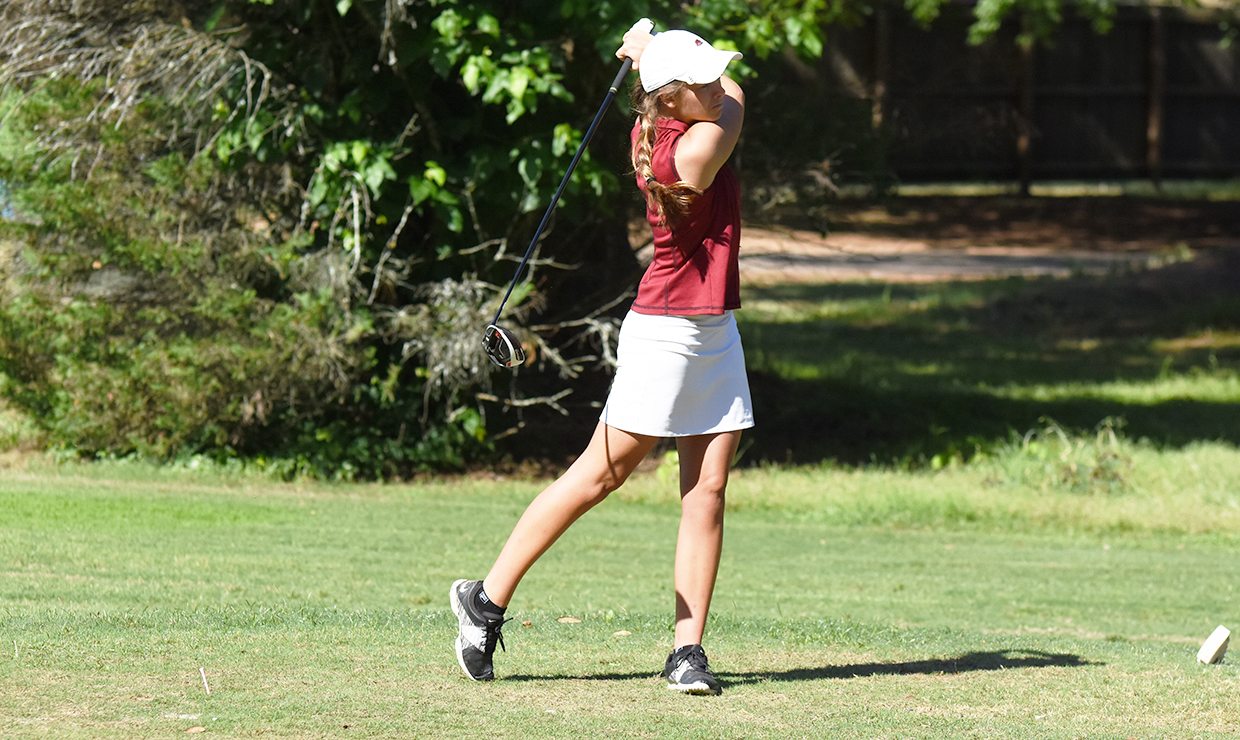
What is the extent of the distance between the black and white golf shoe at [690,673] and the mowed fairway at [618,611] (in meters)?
0.06

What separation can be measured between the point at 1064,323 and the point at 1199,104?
41.0ft

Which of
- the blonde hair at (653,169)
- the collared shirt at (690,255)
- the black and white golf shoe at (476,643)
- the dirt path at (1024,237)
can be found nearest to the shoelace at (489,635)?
the black and white golf shoe at (476,643)

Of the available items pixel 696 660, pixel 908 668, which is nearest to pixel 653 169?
pixel 696 660

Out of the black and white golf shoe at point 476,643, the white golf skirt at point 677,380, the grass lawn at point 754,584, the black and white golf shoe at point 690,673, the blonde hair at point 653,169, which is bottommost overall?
the grass lawn at point 754,584

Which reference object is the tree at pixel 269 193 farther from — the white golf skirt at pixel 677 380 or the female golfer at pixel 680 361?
the white golf skirt at pixel 677 380

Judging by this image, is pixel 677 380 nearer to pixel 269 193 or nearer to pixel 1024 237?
pixel 269 193

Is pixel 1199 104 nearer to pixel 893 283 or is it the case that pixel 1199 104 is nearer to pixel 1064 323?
pixel 893 283

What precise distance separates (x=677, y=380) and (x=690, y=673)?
34.0 inches

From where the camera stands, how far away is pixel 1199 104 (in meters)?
28.2

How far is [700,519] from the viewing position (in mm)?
4512

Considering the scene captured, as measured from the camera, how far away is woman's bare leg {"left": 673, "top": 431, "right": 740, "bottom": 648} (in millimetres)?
4477

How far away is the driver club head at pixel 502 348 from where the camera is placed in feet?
15.4

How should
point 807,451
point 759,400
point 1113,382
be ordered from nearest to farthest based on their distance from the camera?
1. point 807,451
2. point 759,400
3. point 1113,382

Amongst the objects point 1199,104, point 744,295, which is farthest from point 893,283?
point 1199,104
